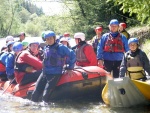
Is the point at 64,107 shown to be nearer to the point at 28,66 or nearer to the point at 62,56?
the point at 62,56

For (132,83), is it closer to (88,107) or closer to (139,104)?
(139,104)

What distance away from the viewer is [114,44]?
23.6 feet

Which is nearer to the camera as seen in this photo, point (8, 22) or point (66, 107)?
point (66, 107)

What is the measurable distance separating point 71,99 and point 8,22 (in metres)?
43.6

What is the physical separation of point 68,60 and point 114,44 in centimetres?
113

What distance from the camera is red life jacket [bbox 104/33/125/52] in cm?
718

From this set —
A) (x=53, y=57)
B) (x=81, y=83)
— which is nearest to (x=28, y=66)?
(x=53, y=57)

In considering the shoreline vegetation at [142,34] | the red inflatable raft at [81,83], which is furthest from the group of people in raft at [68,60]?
the shoreline vegetation at [142,34]

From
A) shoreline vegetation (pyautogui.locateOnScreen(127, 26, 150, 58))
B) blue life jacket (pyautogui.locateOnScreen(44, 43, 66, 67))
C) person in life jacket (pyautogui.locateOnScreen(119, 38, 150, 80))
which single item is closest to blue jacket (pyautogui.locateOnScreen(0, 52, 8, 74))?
blue life jacket (pyautogui.locateOnScreen(44, 43, 66, 67))

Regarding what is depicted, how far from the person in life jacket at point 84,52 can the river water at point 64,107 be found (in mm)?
1126

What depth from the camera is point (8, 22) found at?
161 ft

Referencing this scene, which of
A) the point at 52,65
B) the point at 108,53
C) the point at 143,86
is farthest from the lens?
the point at 108,53

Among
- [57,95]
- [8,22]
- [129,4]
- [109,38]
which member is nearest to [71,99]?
[57,95]

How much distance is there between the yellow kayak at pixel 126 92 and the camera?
5.88 metres
